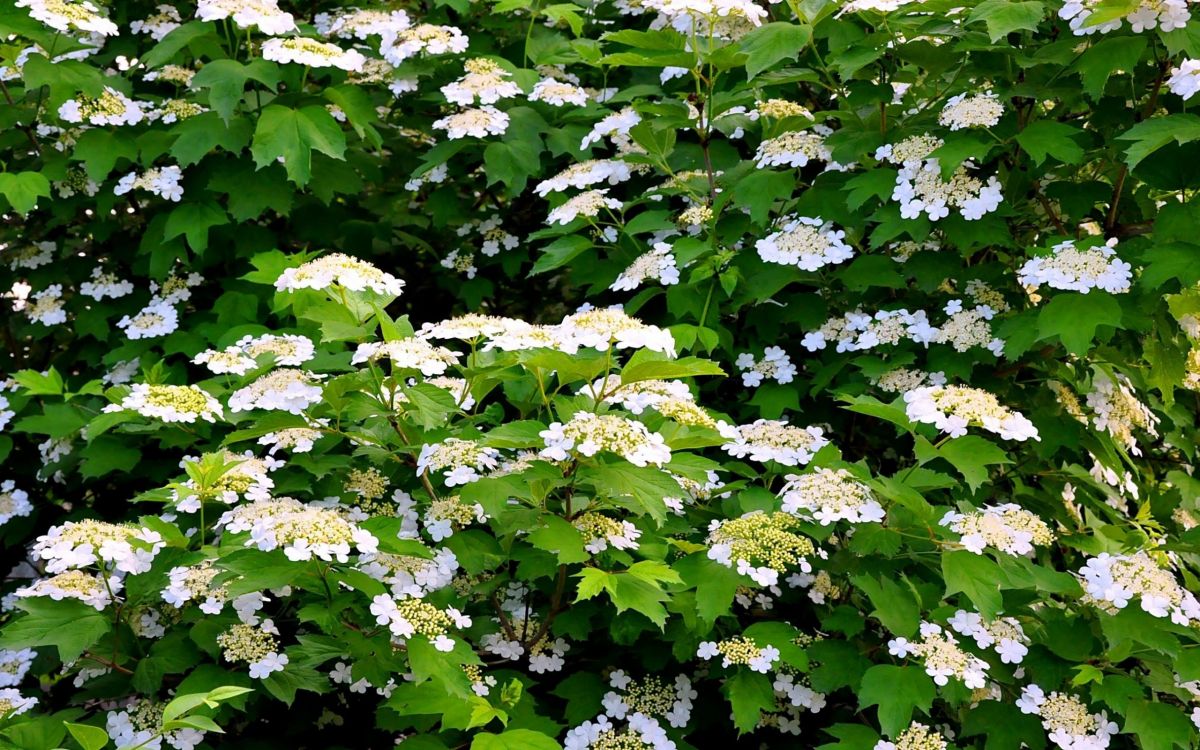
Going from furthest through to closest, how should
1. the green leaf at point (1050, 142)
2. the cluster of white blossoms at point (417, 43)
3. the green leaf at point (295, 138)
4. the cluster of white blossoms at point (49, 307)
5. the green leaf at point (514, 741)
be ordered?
the cluster of white blossoms at point (49, 307)
the cluster of white blossoms at point (417, 43)
the green leaf at point (295, 138)
the green leaf at point (1050, 142)
the green leaf at point (514, 741)

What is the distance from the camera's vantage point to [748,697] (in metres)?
2.65

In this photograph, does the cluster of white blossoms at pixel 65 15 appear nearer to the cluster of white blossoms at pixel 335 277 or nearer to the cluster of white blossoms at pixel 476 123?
the cluster of white blossoms at pixel 476 123

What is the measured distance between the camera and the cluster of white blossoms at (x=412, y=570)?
253 cm

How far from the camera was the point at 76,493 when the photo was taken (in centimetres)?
394

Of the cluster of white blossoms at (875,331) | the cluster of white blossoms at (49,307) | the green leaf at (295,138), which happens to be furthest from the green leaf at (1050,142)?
the cluster of white blossoms at (49,307)

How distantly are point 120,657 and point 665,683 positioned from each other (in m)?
1.26

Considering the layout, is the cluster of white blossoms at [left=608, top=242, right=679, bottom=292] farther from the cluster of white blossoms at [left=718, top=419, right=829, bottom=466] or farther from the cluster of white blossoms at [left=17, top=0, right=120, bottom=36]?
the cluster of white blossoms at [left=17, top=0, right=120, bottom=36]

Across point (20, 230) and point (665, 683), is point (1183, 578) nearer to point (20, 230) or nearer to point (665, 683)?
point (665, 683)

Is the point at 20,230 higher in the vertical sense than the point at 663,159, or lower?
lower

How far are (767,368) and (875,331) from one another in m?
0.33

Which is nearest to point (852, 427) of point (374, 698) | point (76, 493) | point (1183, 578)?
point (1183, 578)

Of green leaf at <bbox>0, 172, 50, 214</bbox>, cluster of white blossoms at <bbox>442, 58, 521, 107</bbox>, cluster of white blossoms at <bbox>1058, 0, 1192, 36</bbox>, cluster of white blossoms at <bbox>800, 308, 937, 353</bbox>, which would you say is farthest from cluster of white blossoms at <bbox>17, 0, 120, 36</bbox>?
cluster of white blossoms at <bbox>1058, 0, 1192, 36</bbox>

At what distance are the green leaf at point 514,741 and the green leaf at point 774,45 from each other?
172 cm

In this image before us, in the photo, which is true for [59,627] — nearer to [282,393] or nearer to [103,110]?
[282,393]
